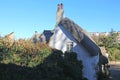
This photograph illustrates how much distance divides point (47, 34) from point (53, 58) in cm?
2222

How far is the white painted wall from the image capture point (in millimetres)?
30938

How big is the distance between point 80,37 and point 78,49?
4.05 ft

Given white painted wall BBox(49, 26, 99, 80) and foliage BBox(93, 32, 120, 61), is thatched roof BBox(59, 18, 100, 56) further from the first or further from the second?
foliage BBox(93, 32, 120, 61)

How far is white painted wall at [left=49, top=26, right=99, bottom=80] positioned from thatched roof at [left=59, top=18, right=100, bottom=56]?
456 millimetres

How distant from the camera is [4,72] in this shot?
14023mm

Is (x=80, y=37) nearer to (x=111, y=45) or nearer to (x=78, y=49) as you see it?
(x=78, y=49)

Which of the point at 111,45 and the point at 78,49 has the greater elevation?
the point at 111,45

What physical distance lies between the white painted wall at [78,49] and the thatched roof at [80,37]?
0.46m

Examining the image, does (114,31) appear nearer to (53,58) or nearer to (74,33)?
(74,33)

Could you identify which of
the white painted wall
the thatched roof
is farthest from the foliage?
the thatched roof

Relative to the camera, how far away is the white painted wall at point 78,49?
30.9 metres

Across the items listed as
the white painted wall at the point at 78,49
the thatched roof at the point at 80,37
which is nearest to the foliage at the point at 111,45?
the white painted wall at the point at 78,49

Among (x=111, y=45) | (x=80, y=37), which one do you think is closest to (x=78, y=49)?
(x=80, y=37)

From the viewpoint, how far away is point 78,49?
105 ft
